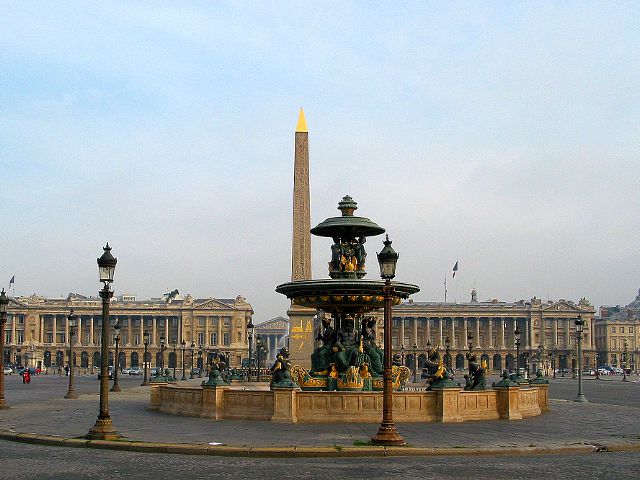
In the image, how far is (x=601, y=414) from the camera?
32188 millimetres

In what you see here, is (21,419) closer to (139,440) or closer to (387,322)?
(139,440)

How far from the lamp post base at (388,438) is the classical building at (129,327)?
16964cm

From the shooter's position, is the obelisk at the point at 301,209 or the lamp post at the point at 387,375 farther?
the obelisk at the point at 301,209

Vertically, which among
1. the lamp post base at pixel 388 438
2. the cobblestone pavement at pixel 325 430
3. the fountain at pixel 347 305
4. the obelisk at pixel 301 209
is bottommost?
the cobblestone pavement at pixel 325 430

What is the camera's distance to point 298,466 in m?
16.0

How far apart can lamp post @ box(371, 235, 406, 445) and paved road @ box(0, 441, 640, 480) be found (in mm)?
1392

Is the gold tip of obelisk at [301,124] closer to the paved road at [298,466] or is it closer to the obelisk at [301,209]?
the obelisk at [301,209]

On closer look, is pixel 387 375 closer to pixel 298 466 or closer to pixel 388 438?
pixel 388 438

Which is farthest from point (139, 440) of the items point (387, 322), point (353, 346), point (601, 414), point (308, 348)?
point (308, 348)

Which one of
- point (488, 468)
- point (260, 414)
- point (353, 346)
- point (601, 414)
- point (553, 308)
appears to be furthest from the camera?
point (553, 308)

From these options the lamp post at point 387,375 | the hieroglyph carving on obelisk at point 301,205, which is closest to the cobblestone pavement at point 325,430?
the lamp post at point 387,375

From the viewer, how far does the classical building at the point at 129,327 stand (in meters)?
188

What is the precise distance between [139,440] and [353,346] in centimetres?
1159

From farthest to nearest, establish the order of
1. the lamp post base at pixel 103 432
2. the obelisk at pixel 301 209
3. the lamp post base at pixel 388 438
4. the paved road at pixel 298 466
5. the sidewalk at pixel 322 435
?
the obelisk at pixel 301 209
the lamp post base at pixel 103 432
the lamp post base at pixel 388 438
the sidewalk at pixel 322 435
the paved road at pixel 298 466
